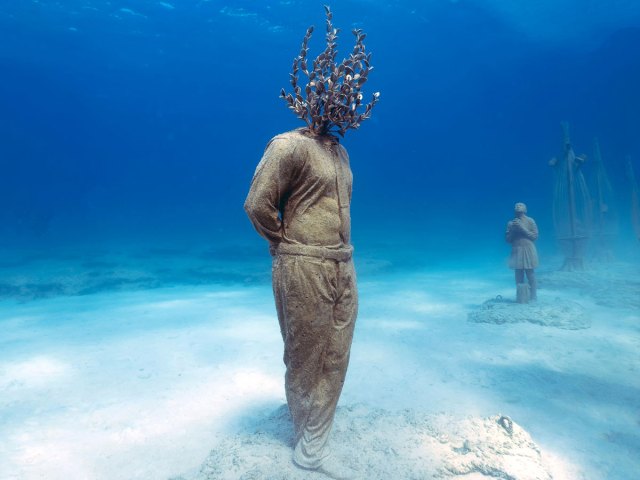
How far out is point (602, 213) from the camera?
1675cm

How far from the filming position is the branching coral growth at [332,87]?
2832mm

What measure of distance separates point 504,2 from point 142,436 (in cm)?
4377

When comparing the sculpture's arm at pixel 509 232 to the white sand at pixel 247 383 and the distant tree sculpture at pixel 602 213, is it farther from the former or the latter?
the distant tree sculpture at pixel 602 213

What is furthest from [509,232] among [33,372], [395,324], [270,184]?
[33,372]

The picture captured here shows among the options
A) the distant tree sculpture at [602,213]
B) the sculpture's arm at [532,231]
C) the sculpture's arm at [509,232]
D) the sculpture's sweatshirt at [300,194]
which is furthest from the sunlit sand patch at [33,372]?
the distant tree sculpture at [602,213]

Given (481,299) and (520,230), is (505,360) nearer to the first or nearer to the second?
(520,230)

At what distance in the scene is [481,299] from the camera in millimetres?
10539

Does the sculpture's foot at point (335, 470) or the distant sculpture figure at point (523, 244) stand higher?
the distant sculpture figure at point (523, 244)

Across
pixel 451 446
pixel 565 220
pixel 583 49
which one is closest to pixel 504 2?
pixel 583 49

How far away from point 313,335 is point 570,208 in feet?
46.4

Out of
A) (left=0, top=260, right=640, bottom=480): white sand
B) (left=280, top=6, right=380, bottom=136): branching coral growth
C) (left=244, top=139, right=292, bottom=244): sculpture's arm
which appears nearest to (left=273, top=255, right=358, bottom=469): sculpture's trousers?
(left=244, top=139, right=292, bottom=244): sculpture's arm

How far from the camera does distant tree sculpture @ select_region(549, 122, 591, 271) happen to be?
13477 mm

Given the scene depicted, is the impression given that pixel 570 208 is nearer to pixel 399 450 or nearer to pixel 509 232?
pixel 509 232

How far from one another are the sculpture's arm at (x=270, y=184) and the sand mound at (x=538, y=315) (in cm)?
684
